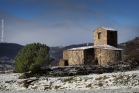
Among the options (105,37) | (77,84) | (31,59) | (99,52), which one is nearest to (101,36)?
(105,37)

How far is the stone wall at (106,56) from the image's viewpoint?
5897cm

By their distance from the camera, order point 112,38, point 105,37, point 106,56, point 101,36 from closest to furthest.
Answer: point 106,56
point 105,37
point 101,36
point 112,38

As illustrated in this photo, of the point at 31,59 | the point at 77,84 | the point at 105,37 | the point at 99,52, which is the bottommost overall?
the point at 77,84

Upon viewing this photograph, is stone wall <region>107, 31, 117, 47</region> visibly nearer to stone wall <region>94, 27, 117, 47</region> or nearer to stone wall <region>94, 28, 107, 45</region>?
stone wall <region>94, 27, 117, 47</region>

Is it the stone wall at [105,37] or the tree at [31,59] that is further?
the stone wall at [105,37]

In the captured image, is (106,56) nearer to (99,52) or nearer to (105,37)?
(99,52)

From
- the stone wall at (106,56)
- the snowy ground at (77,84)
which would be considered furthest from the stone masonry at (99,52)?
the snowy ground at (77,84)

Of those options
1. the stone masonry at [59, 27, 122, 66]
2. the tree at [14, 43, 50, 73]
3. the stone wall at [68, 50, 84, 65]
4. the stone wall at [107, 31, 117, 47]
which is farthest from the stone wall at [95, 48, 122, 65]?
the tree at [14, 43, 50, 73]

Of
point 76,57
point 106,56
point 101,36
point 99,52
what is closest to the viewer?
point 106,56

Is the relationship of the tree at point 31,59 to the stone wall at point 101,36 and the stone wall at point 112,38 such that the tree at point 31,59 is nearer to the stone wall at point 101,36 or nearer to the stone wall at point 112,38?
the stone wall at point 101,36

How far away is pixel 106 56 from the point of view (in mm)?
60062

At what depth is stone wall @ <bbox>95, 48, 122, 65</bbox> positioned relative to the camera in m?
59.0

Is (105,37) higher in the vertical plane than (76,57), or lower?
higher

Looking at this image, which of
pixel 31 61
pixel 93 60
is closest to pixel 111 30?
pixel 93 60
